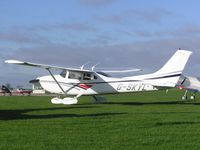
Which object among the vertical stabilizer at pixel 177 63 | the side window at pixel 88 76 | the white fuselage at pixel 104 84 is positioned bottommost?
the white fuselage at pixel 104 84

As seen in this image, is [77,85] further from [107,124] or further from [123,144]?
[123,144]

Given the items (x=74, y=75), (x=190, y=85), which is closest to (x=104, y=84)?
(x=74, y=75)

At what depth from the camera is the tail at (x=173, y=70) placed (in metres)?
28.8

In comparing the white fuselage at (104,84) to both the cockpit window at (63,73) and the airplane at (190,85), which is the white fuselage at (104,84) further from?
the airplane at (190,85)

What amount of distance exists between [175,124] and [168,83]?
610 inches

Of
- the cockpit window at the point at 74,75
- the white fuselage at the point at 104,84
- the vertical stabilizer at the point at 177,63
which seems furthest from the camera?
the cockpit window at the point at 74,75

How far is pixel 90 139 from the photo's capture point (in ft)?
33.6

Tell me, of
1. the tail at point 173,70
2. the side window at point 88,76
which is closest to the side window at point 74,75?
the side window at point 88,76

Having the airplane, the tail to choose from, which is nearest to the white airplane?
the tail

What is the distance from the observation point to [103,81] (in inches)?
1198

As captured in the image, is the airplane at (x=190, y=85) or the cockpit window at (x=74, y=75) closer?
the cockpit window at (x=74, y=75)

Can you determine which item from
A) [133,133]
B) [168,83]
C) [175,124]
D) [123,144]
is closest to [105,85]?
[168,83]

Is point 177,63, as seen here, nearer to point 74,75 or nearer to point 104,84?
point 104,84

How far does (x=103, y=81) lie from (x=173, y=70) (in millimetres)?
4585
